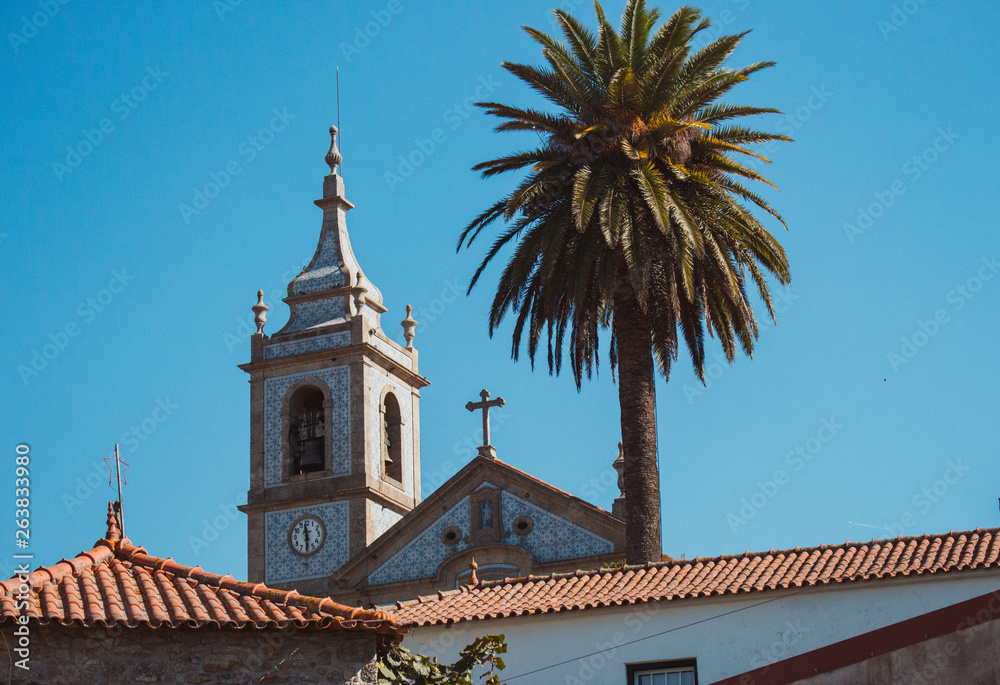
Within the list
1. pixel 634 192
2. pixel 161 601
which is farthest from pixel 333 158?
pixel 161 601

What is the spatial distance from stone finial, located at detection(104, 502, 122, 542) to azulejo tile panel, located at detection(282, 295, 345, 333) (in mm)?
24821

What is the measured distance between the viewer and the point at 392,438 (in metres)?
41.3

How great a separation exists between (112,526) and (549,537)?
804 inches

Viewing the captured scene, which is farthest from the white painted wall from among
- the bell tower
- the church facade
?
the bell tower

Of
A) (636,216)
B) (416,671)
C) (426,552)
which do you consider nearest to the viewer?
(416,671)

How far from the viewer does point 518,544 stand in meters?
35.5

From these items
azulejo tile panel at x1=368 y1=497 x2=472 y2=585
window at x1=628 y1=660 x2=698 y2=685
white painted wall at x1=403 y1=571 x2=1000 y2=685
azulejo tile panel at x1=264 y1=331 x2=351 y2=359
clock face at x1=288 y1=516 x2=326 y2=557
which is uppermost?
azulejo tile panel at x1=264 y1=331 x2=351 y2=359

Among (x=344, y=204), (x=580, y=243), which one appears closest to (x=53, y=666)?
(x=580, y=243)

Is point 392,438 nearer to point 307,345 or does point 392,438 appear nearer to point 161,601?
point 307,345

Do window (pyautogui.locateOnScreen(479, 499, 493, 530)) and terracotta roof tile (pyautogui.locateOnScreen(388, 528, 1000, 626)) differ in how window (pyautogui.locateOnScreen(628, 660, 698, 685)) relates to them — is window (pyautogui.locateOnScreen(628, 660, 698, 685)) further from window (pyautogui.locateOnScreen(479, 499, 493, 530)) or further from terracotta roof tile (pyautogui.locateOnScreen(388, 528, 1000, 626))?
window (pyautogui.locateOnScreen(479, 499, 493, 530))

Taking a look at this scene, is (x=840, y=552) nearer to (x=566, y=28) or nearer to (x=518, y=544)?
(x=566, y=28)

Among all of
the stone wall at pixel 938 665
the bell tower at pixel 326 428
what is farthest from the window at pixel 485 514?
the stone wall at pixel 938 665

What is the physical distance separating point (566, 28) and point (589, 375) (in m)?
6.21

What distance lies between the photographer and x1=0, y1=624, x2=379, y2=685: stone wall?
13.1m
